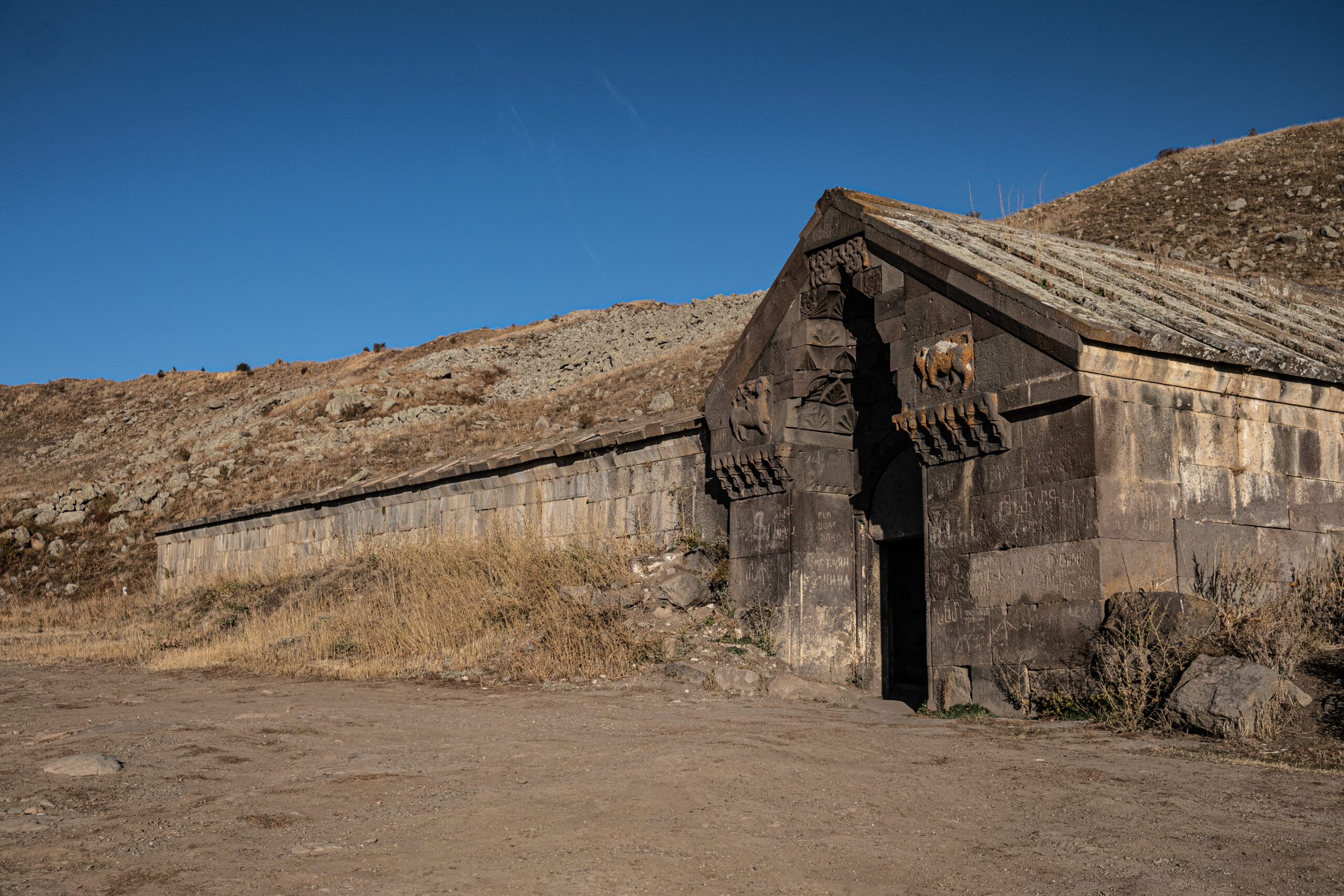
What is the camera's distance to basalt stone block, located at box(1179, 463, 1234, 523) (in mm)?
8359

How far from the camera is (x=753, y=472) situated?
11547 millimetres

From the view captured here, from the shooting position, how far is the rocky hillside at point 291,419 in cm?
2948

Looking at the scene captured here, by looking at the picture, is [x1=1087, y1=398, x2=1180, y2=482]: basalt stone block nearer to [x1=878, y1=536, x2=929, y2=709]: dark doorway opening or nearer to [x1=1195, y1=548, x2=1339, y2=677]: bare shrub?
[x1=1195, y1=548, x2=1339, y2=677]: bare shrub

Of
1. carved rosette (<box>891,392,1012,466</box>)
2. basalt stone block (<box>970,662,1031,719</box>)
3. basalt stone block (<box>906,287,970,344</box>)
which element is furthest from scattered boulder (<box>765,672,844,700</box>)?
basalt stone block (<box>906,287,970,344</box>)

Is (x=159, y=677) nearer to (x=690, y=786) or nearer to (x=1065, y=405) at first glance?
(x=690, y=786)

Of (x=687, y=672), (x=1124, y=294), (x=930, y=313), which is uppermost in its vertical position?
(x=1124, y=294)

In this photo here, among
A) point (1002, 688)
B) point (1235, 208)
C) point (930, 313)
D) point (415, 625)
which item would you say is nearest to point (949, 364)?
point (930, 313)

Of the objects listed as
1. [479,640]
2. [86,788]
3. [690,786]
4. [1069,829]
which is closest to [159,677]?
[479,640]

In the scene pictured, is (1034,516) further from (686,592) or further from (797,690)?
(686,592)

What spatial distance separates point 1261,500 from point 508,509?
33.0 feet

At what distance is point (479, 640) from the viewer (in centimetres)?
1218

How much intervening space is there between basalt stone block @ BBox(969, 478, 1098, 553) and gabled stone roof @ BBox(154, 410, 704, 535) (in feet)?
14.5

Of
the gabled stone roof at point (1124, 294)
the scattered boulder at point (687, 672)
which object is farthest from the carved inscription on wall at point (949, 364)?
the scattered boulder at point (687, 672)

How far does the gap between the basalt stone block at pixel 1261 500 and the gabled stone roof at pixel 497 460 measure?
585 cm
